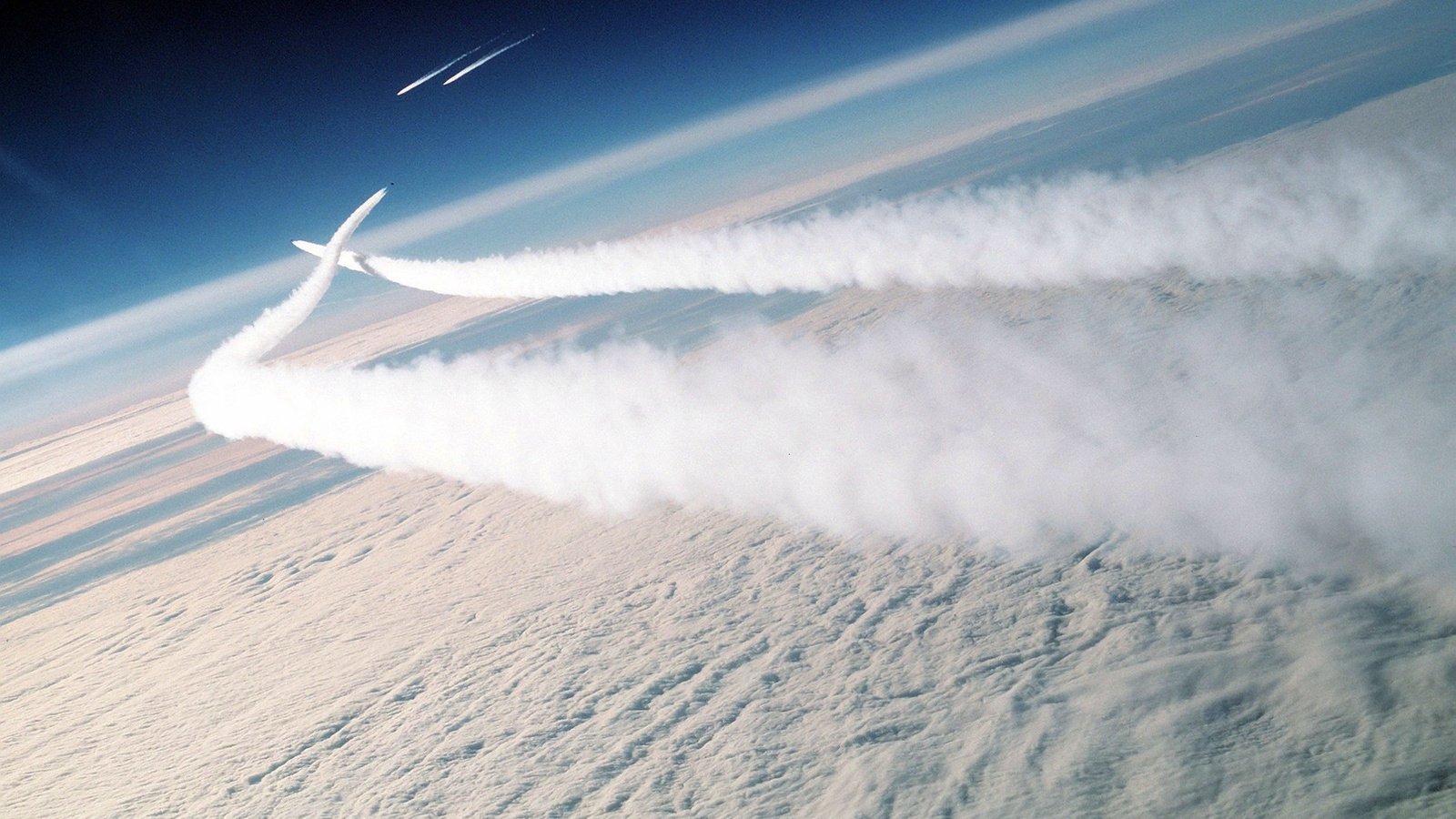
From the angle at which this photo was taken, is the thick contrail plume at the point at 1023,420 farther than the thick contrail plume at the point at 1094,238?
No

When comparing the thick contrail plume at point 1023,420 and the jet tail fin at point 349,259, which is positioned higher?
the jet tail fin at point 349,259

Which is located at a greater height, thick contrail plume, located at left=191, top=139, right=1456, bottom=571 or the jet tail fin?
the jet tail fin

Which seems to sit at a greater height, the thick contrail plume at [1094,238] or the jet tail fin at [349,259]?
the jet tail fin at [349,259]

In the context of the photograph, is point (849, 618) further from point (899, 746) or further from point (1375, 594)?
point (1375, 594)

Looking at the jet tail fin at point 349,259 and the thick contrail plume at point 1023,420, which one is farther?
the jet tail fin at point 349,259

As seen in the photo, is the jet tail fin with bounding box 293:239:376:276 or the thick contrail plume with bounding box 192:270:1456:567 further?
the jet tail fin with bounding box 293:239:376:276

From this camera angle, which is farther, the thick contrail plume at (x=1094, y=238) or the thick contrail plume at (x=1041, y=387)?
the thick contrail plume at (x=1094, y=238)

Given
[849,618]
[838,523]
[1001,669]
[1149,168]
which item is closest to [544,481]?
[838,523]

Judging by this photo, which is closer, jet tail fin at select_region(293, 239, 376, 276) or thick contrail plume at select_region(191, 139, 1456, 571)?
thick contrail plume at select_region(191, 139, 1456, 571)
